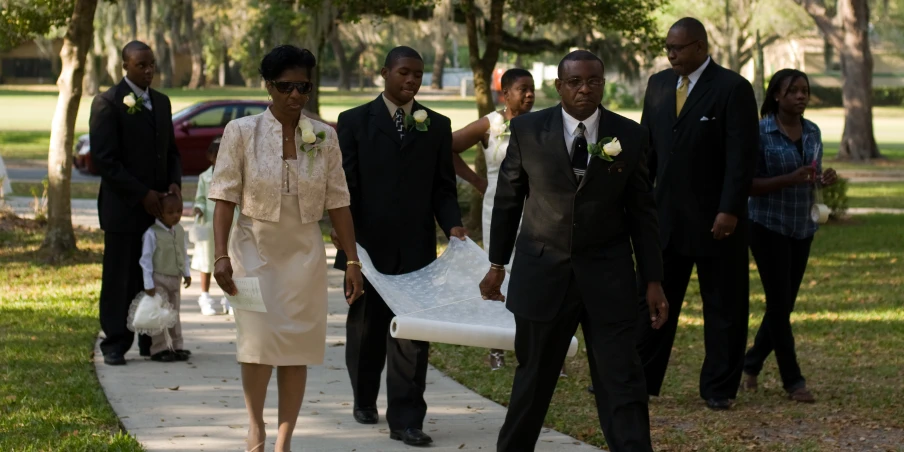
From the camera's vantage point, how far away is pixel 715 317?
23.5 ft

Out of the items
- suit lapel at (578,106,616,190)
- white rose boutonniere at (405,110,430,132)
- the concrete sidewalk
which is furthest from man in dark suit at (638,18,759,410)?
suit lapel at (578,106,616,190)

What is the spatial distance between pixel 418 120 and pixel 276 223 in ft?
4.52

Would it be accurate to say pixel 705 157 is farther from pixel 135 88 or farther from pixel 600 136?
pixel 135 88

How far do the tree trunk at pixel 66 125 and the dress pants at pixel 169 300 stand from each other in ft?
14.6

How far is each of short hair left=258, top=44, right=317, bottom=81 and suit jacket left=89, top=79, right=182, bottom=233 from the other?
304 centimetres

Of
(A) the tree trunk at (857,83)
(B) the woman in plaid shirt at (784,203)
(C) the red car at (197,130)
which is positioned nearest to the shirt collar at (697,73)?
(B) the woman in plaid shirt at (784,203)

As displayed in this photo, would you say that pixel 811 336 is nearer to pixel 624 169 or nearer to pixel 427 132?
pixel 427 132

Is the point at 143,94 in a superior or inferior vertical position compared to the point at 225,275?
superior

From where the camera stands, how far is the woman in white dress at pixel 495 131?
297 inches

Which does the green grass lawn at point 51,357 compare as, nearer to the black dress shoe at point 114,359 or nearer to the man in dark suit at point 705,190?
the black dress shoe at point 114,359

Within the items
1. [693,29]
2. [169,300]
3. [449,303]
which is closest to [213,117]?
[169,300]

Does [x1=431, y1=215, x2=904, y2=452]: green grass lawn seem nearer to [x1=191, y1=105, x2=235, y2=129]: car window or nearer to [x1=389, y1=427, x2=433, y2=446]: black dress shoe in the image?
[x1=389, y1=427, x2=433, y2=446]: black dress shoe

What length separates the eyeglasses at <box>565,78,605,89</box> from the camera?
504cm

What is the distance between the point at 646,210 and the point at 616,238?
18 cm
